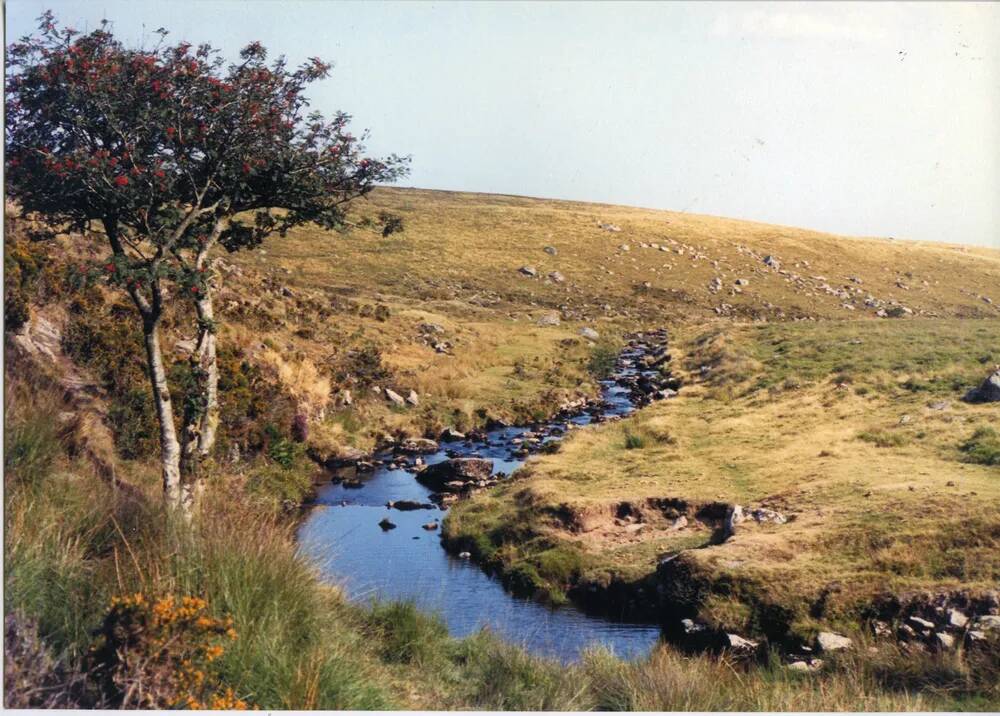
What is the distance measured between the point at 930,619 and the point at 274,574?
10.9 metres

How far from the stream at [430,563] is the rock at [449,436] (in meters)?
0.30

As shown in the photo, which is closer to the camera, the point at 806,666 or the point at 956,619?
the point at 806,666

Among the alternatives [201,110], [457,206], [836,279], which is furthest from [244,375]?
[457,206]

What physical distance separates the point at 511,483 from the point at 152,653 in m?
18.3

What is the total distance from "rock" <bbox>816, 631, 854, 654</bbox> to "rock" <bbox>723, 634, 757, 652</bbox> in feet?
3.44

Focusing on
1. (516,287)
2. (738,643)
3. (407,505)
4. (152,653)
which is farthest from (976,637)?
(516,287)

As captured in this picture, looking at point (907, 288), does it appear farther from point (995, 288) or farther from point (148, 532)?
point (148, 532)

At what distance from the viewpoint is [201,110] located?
12.5 metres

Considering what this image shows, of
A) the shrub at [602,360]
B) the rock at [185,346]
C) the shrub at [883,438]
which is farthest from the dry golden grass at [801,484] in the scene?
the rock at [185,346]

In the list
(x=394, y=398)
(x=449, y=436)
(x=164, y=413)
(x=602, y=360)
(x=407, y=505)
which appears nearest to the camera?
(x=164, y=413)

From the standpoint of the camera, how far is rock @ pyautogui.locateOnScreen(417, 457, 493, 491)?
2632 cm

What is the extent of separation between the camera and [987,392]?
2716 centimetres

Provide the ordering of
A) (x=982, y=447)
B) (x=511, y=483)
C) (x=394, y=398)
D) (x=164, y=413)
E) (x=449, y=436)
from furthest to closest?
(x=394, y=398), (x=449, y=436), (x=511, y=483), (x=982, y=447), (x=164, y=413)

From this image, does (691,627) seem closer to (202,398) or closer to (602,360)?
(202,398)
